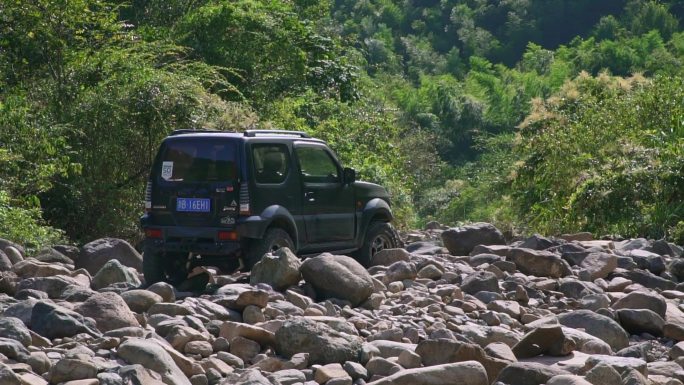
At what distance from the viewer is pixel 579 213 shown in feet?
71.3

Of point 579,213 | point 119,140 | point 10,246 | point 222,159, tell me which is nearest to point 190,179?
point 222,159

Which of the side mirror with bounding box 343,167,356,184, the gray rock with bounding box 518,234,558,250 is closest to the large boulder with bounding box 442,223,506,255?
the gray rock with bounding box 518,234,558,250

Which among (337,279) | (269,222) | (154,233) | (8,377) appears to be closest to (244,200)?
(269,222)

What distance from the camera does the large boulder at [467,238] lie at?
653 inches

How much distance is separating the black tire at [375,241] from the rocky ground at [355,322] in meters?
0.20

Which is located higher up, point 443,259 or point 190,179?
point 190,179

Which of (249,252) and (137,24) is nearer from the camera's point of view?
(249,252)

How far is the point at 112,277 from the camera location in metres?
13.0

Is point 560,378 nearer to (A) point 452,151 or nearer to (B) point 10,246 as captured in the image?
(B) point 10,246

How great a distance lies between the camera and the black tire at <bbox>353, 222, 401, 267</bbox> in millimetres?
14992

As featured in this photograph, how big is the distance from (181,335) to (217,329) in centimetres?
72

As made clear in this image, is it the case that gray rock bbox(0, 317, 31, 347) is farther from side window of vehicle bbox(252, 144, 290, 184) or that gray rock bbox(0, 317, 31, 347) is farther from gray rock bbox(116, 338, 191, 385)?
side window of vehicle bbox(252, 144, 290, 184)

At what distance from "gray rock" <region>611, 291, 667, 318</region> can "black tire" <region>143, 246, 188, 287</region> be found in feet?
14.7

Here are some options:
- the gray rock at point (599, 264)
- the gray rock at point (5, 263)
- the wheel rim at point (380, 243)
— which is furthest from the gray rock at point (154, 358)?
the gray rock at point (599, 264)
